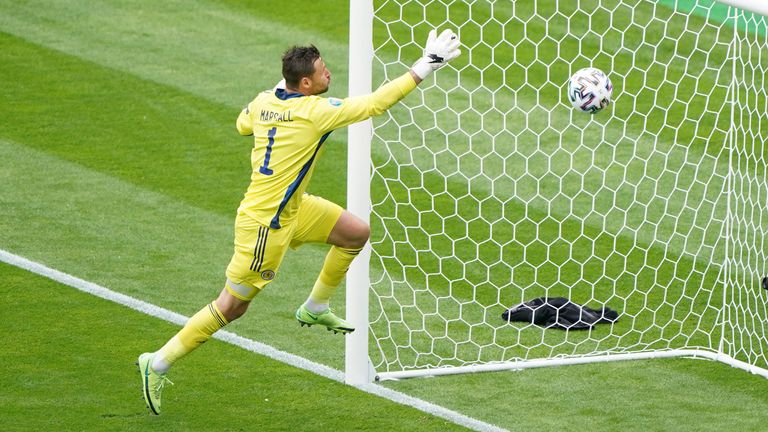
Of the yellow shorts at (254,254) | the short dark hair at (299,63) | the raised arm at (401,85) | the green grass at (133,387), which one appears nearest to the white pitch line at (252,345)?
the green grass at (133,387)

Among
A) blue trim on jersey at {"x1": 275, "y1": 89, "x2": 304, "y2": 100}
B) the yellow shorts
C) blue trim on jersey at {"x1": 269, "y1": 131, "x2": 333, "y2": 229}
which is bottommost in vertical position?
the yellow shorts

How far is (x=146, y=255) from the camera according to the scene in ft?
29.1

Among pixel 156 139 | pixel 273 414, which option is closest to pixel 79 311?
pixel 273 414

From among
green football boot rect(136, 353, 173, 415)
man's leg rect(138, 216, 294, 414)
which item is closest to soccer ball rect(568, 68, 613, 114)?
man's leg rect(138, 216, 294, 414)

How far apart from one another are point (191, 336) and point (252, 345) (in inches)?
40.1

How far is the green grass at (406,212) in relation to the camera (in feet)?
23.1

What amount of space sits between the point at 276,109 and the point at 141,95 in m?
5.36

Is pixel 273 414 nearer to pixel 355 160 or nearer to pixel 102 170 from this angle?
pixel 355 160

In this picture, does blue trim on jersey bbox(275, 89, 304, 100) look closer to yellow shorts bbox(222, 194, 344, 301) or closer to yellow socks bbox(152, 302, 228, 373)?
yellow shorts bbox(222, 194, 344, 301)

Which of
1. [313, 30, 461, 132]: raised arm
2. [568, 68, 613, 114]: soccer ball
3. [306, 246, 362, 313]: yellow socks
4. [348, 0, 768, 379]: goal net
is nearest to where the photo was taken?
[313, 30, 461, 132]: raised arm

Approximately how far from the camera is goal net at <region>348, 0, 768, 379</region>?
7.78 meters

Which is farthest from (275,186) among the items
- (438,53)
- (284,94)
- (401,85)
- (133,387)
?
(133,387)

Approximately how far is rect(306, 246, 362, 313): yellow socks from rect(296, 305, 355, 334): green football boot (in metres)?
0.03

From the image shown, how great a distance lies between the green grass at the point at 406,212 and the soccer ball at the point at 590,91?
70cm
